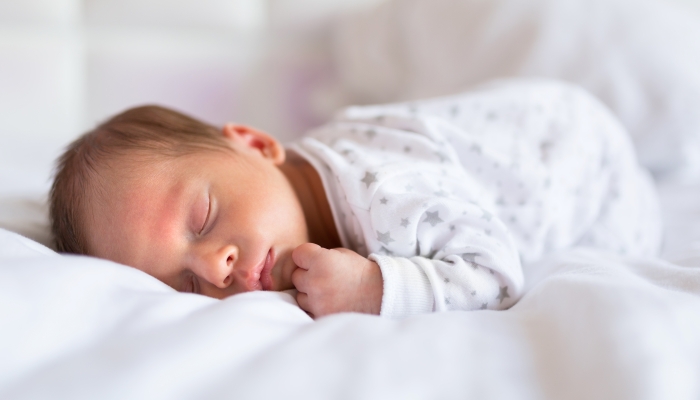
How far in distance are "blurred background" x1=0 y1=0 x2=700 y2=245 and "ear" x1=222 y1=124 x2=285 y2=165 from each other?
45cm

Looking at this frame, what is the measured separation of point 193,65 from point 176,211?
81 centimetres

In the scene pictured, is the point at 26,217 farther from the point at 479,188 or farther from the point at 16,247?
the point at 479,188

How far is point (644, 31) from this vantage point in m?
1.27

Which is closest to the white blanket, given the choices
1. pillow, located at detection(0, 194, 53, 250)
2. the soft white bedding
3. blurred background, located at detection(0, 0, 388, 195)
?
the soft white bedding

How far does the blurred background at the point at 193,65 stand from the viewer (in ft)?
4.26

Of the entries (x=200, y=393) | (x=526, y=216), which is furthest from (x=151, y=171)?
(x=526, y=216)

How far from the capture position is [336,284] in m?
0.73

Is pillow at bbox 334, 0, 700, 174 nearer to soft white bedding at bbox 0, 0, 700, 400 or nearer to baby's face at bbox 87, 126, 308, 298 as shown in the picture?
soft white bedding at bbox 0, 0, 700, 400

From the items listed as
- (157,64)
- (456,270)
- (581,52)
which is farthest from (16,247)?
(581,52)

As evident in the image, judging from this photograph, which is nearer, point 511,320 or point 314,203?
point 511,320

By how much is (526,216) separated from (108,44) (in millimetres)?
1122

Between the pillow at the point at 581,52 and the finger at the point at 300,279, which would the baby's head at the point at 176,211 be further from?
the pillow at the point at 581,52

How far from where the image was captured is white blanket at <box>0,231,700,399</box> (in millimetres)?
456

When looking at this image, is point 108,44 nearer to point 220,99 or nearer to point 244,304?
point 220,99
